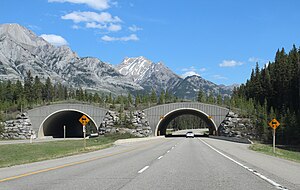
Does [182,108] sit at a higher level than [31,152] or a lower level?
higher

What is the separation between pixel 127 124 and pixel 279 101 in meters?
37.2

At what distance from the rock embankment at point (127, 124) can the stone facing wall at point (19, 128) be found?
46.2ft

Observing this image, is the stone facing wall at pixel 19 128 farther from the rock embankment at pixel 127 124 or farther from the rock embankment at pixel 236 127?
the rock embankment at pixel 236 127

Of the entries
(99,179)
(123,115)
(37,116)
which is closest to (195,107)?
(123,115)

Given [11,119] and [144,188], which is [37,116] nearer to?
[11,119]

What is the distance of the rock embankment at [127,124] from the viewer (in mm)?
75938

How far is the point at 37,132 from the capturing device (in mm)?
75625

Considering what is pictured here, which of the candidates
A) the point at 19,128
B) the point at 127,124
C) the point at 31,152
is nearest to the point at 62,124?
the point at 19,128

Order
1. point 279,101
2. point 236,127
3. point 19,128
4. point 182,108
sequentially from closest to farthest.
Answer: point 236,127
point 19,128
point 182,108
point 279,101

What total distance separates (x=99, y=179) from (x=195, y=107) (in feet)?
217

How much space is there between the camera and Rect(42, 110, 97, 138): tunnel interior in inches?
3134

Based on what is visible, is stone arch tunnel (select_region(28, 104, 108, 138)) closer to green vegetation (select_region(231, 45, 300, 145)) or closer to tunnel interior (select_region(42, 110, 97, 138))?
tunnel interior (select_region(42, 110, 97, 138))

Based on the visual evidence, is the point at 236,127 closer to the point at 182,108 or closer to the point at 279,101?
the point at 182,108

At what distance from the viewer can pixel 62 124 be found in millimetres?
90312
